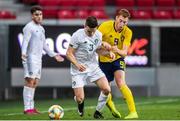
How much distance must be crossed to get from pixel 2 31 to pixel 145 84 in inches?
189

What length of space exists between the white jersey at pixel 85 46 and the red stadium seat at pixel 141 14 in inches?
476

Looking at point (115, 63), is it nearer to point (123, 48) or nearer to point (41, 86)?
point (123, 48)

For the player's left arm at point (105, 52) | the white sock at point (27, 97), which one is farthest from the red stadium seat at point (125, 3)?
the player's left arm at point (105, 52)

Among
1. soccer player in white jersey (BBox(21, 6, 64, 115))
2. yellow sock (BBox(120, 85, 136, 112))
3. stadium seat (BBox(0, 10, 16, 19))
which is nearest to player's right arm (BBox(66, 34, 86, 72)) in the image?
yellow sock (BBox(120, 85, 136, 112))

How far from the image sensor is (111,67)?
13188mm

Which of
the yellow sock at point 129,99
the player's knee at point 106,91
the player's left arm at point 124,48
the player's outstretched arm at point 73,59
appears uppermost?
the player's left arm at point 124,48

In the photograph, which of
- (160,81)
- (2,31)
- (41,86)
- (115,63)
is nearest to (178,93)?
(160,81)

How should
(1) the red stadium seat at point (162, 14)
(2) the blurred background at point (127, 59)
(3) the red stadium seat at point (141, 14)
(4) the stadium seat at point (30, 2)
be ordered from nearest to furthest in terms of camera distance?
(2) the blurred background at point (127, 59) → (3) the red stadium seat at point (141, 14) → (1) the red stadium seat at point (162, 14) → (4) the stadium seat at point (30, 2)

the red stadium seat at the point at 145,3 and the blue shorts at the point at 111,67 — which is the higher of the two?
the red stadium seat at the point at 145,3

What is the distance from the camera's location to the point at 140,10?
26141 mm

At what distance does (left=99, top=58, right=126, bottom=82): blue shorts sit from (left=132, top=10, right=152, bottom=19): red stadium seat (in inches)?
453

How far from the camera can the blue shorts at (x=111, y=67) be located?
13.1 metres

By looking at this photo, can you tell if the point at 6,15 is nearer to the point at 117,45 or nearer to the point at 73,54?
the point at 117,45

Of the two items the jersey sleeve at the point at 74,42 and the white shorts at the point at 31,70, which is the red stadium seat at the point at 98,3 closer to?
the white shorts at the point at 31,70
